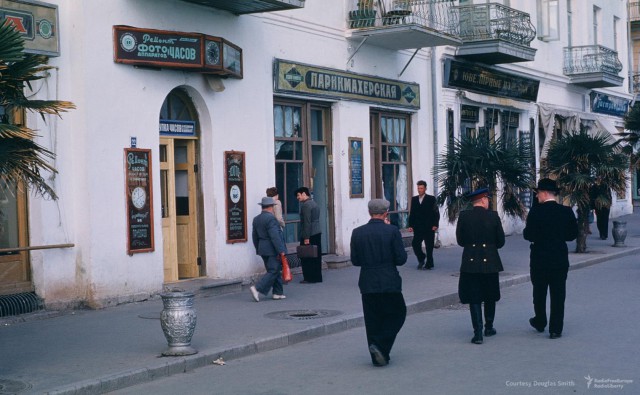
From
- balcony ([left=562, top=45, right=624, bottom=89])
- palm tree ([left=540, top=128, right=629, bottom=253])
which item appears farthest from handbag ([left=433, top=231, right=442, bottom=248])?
balcony ([left=562, top=45, right=624, bottom=89])

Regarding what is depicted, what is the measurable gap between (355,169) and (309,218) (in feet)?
13.1

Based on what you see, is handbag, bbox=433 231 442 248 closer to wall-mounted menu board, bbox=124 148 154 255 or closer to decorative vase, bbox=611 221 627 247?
decorative vase, bbox=611 221 627 247

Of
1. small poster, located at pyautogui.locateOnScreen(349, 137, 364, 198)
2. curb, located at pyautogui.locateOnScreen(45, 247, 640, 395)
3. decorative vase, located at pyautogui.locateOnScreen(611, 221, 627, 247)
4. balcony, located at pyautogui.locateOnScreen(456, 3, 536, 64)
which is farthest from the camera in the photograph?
balcony, located at pyautogui.locateOnScreen(456, 3, 536, 64)

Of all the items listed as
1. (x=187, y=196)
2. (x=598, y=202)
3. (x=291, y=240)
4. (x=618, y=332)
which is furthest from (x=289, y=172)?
(x=618, y=332)

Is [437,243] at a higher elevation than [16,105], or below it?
below

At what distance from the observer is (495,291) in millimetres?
10891

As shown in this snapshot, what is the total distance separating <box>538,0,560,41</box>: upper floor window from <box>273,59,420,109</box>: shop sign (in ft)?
28.8

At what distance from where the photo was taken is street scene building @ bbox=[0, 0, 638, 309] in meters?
13.5

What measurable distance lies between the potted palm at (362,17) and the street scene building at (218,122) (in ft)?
0.10

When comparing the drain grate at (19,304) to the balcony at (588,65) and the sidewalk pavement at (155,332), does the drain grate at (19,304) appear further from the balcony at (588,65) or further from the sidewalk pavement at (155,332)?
the balcony at (588,65)

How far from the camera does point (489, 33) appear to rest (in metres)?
24.5

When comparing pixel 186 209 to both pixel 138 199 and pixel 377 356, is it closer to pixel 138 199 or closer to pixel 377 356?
pixel 138 199

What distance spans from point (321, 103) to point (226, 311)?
730 cm

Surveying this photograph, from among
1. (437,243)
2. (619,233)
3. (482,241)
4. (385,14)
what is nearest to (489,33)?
(385,14)
